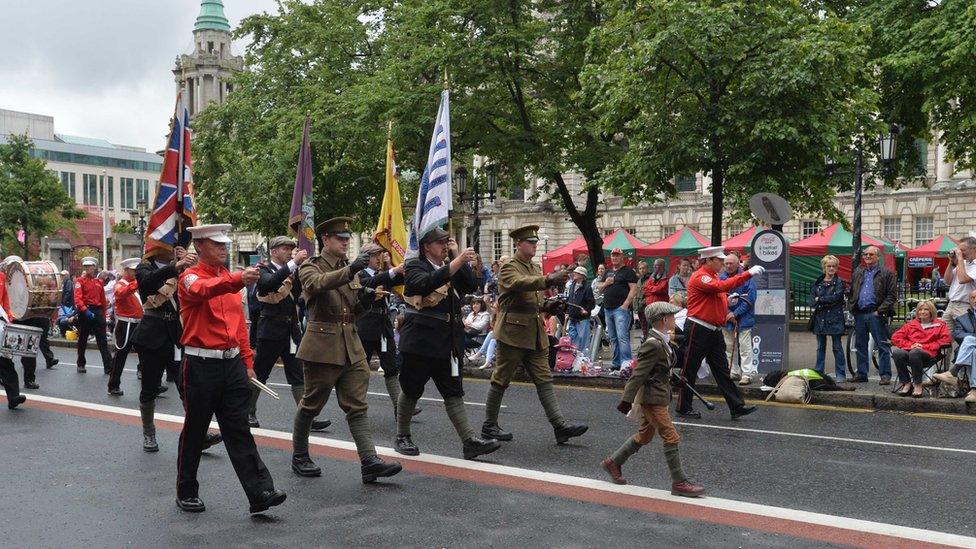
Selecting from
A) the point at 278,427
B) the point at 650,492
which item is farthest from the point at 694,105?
the point at 650,492

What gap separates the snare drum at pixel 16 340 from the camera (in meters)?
11.7

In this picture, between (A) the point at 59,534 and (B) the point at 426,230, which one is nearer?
(A) the point at 59,534

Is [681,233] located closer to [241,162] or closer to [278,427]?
[241,162]

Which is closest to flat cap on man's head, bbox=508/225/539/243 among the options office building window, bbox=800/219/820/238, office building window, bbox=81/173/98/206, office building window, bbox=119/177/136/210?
office building window, bbox=800/219/820/238

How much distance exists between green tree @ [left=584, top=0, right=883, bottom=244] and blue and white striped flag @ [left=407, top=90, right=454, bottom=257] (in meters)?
7.60

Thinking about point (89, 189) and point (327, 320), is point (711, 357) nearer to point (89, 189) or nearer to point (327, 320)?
point (327, 320)

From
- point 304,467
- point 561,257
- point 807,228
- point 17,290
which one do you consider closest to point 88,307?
point 17,290

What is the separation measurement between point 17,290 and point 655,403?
9280mm

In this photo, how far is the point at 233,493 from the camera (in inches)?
290

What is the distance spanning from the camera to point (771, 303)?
14.2 meters

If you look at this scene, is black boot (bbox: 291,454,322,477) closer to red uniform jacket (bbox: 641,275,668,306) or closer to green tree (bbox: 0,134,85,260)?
red uniform jacket (bbox: 641,275,668,306)

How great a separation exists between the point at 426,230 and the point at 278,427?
314 cm

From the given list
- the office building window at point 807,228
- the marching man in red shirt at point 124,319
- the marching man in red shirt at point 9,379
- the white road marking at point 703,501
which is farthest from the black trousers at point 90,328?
the office building window at point 807,228

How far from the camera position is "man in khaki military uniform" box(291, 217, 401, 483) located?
758 cm
